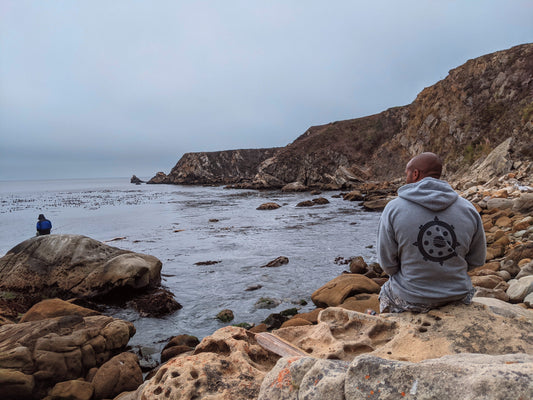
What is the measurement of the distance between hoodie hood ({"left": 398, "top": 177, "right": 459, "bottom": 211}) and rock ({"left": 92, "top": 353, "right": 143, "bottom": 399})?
4385 mm

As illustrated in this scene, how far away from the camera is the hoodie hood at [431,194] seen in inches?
116

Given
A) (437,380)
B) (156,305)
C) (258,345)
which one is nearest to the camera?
(437,380)

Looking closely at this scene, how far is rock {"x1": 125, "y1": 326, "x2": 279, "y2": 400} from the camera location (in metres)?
2.82

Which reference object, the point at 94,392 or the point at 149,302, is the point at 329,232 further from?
the point at 94,392

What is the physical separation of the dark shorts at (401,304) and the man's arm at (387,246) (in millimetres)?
392

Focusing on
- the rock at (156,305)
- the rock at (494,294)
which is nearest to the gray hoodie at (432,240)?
the rock at (494,294)

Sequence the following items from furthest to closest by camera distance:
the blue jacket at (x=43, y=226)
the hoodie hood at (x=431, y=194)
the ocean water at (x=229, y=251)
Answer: the blue jacket at (x=43, y=226)
the ocean water at (x=229, y=251)
the hoodie hood at (x=431, y=194)

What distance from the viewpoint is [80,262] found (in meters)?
8.56

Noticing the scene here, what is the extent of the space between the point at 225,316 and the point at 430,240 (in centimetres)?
546

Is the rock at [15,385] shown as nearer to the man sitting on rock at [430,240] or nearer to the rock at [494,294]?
the man sitting on rock at [430,240]

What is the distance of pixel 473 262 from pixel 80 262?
8.88 m

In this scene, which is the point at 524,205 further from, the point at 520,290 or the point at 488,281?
the point at 520,290

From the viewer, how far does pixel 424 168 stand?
3203 mm

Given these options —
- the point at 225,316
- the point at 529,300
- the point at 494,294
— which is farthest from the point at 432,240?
the point at 225,316
